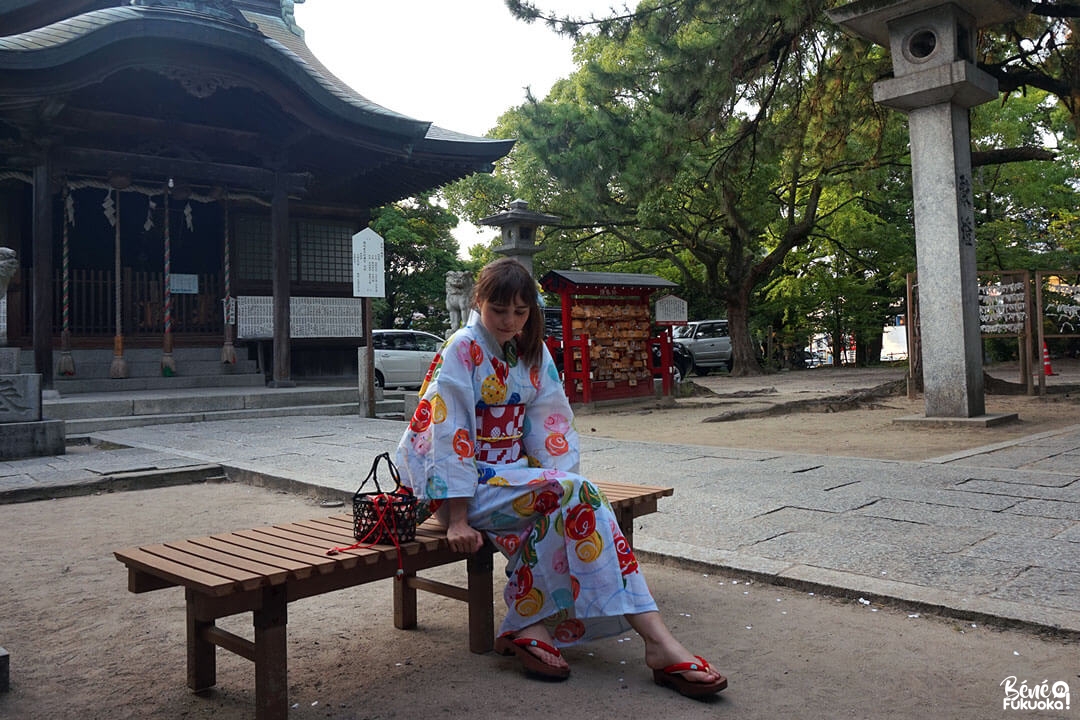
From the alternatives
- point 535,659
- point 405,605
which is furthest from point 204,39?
point 535,659

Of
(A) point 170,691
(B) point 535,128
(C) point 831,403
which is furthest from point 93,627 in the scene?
(C) point 831,403

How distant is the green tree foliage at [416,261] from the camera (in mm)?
24375

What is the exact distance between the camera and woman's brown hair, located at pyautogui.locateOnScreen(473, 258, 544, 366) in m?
2.80

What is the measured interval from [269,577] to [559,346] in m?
10.9

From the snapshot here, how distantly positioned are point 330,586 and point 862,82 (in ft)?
38.1

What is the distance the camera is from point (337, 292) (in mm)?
15172

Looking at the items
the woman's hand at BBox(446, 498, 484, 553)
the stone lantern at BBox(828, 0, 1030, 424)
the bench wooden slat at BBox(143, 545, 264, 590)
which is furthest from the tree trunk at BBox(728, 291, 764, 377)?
the bench wooden slat at BBox(143, 545, 264, 590)

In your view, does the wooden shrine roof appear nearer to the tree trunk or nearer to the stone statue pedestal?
the stone statue pedestal

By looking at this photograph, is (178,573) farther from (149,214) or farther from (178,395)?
(149,214)

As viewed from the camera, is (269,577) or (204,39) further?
(204,39)

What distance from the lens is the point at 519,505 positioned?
2650mm

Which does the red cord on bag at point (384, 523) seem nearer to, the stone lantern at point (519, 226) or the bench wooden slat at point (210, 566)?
the bench wooden slat at point (210, 566)

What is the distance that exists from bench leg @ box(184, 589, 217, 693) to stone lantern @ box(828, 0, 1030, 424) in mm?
8265

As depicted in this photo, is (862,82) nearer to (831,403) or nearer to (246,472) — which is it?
(831,403)
